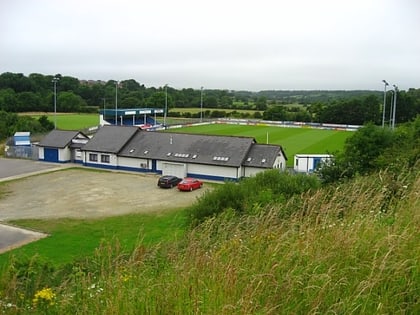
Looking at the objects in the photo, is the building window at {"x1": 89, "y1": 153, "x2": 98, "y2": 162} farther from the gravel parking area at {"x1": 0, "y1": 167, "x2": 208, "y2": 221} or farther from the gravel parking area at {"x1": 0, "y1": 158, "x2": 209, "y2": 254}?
the gravel parking area at {"x1": 0, "y1": 167, "x2": 208, "y2": 221}

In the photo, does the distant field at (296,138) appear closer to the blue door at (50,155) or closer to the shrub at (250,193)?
the blue door at (50,155)

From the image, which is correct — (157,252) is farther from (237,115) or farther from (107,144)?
(237,115)

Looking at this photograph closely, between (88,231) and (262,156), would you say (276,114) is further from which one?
(88,231)

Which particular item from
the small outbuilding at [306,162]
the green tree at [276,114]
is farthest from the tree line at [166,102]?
the small outbuilding at [306,162]

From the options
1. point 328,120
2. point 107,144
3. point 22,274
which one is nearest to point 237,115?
point 328,120

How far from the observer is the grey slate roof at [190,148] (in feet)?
113

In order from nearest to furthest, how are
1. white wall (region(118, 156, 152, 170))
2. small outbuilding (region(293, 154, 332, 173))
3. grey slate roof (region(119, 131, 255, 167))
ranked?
1. grey slate roof (region(119, 131, 255, 167))
2. small outbuilding (region(293, 154, 332, 173))
3. white wall (region(118, 156, 152, 170))

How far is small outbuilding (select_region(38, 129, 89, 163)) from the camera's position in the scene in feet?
134

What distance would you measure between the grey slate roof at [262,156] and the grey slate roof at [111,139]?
11.2m

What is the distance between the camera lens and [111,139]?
40.3 meters

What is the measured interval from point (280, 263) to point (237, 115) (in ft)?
306

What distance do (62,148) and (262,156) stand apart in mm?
17904

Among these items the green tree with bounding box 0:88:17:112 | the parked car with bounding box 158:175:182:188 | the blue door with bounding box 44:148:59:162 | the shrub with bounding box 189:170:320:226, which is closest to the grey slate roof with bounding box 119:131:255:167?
the parked car with bounding box 158:175:182:188

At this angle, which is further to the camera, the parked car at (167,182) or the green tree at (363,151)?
the parked car at (167,182)
